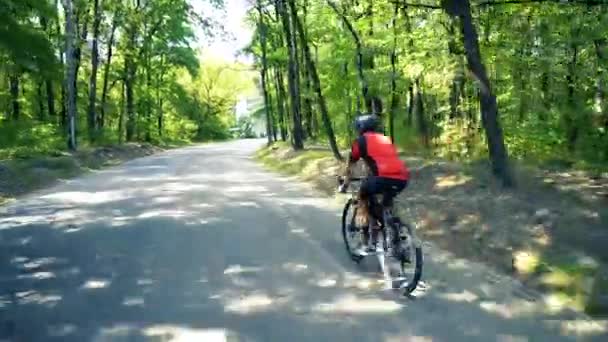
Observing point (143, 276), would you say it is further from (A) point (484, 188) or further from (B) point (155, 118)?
(B) point (155, 118)

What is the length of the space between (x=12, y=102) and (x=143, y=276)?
36.6 m

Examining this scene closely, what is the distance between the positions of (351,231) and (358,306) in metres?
2.22

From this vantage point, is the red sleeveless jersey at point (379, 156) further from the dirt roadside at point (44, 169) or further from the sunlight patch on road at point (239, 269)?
the dirt roadside at point (44, 169)

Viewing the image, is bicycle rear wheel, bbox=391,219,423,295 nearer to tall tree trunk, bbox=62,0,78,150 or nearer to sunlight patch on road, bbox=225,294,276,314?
sunlight patch on road, bbox=225,294,276,314

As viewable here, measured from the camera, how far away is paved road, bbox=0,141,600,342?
545cm

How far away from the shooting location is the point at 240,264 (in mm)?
7930

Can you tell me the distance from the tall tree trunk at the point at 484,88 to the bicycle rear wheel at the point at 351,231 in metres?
3.85

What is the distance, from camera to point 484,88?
11.1 m

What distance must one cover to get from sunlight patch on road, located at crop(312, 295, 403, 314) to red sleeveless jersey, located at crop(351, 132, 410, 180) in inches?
56.4

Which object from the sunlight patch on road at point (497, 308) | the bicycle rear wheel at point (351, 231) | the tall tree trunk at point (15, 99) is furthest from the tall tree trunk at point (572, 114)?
Result: the tall tree trunk at point (15, 99)

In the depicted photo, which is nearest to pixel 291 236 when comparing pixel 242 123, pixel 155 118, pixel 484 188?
pixel 484 188

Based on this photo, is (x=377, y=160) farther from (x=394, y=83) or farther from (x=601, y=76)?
(x=394, y=83)

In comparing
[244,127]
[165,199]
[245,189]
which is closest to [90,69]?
[245,189]

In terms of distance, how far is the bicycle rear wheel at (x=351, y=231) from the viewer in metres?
8.03
